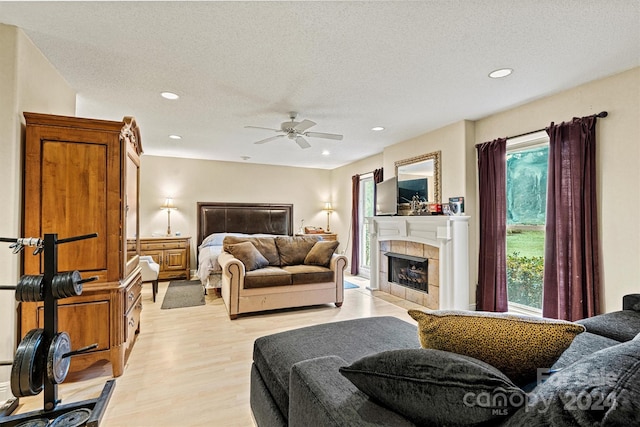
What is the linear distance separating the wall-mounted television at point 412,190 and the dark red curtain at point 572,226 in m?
1.62

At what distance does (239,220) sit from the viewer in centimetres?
665

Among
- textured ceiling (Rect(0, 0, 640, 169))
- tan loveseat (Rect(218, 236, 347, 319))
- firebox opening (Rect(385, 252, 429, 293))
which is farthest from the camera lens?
firebox opening (Rect(385, 252, 429, 293))

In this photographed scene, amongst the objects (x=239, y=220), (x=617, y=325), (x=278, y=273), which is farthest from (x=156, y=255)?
(x=617, y=325)

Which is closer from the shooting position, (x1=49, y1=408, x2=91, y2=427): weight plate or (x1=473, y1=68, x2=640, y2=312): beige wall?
(x1=49, y1=408, x2=91, y2=427): weight plate

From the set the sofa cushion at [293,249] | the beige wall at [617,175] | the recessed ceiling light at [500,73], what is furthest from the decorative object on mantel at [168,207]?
the beige wall at [617,175]

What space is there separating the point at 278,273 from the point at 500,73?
125 inches

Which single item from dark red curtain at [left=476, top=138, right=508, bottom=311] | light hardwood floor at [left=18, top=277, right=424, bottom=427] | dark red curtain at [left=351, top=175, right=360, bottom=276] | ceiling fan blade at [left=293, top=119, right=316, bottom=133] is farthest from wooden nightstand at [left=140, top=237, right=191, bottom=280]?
dark red curtain at [left=476, top=138, right=508, bottom=311]

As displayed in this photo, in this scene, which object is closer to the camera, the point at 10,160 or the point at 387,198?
the point at 10,160

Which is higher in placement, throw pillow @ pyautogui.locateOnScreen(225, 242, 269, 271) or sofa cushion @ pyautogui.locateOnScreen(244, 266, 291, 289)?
throw pillow @ pyautogui.locateOnScreen(225, 242, 269, 271)

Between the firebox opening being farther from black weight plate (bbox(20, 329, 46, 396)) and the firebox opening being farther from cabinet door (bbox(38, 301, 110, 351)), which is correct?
black weight plate (bbox(20, 329, 46, 396))

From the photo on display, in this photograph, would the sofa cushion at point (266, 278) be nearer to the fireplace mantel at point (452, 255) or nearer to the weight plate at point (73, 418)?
the fireplace mantel at point (452, 255)

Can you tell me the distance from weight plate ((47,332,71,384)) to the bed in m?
4.23

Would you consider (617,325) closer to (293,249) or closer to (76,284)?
(76,284)

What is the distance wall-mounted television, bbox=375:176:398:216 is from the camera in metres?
4.78
